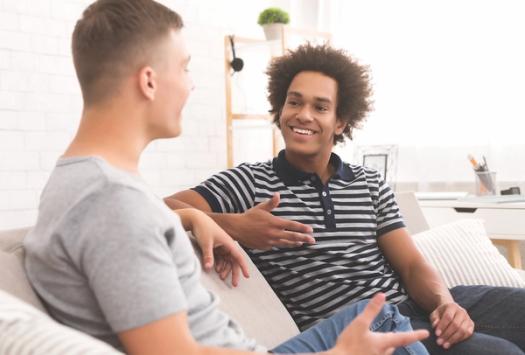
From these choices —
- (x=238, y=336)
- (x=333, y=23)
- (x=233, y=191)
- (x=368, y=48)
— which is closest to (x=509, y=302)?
(x=233, y=191)

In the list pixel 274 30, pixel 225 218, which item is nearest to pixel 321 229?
pixel 225 218

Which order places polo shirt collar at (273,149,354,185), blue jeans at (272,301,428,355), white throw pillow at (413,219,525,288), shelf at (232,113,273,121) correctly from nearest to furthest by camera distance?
blue jeans at (272,301,428,355)
polo shirt collar at (273,149,354,185)
white throw pillow at (413,219,525,288)
shelf at (232,113,273,121)

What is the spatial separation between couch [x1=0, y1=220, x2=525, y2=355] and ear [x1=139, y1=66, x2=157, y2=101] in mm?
332

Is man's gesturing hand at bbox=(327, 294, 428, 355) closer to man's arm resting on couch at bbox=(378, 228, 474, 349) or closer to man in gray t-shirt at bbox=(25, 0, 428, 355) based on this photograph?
man in gray t-shirt at bbox=(25, 0, 428, 355)

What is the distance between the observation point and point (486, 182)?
112 inches

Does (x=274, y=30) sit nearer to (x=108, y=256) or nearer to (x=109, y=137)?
(x=109, y=137)

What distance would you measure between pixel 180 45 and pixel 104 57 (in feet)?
0.42

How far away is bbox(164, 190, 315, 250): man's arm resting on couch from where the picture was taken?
4.83ft

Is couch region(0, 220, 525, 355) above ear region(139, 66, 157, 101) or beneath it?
beneath

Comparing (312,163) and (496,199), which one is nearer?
(312,163)

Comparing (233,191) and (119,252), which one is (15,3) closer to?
(233,191)

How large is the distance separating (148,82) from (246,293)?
2.07ft

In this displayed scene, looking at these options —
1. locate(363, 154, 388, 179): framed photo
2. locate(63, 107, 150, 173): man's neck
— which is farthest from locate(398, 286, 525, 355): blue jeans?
locate(363, 154, 388, 179): framed photo

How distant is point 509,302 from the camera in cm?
171
